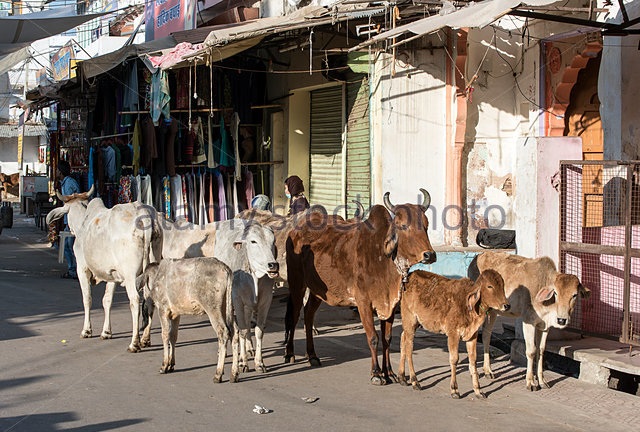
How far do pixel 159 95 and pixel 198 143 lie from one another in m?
1.60

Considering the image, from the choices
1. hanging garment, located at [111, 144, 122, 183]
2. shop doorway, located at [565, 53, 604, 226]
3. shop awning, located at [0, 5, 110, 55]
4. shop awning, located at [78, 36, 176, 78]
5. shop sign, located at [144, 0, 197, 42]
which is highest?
shop sign, located at [144, 0, 197, 42]

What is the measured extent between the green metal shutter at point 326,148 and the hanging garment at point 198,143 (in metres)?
2.24

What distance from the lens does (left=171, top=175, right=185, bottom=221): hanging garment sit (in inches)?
576

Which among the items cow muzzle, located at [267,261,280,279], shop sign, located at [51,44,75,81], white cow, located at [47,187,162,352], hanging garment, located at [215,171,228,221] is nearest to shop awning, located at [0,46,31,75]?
hanging garment, located at [215,171,228,221]

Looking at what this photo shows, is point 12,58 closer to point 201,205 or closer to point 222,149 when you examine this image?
point 222,149

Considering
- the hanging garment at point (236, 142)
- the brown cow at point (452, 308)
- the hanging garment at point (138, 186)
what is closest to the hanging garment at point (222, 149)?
the hanging garment at point (236, 142)

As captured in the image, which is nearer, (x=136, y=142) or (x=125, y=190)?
(x=136, y=142)

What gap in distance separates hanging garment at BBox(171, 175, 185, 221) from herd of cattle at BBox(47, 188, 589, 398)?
19.6 feet

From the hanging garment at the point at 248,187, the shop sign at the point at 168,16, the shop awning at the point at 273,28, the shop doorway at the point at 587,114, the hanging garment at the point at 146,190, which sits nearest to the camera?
the shop awning at the point at 273,28

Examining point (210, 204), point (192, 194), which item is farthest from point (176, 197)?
point (210, 204)

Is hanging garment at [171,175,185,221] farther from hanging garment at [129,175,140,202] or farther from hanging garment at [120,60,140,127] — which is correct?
hanging garment at [120,60,140,127]

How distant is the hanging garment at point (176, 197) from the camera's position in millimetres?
14625

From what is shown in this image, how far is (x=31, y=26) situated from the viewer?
14.6m

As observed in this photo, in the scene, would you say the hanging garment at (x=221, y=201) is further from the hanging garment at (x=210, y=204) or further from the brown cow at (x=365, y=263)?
the brown cow at (x=365, y=263)
